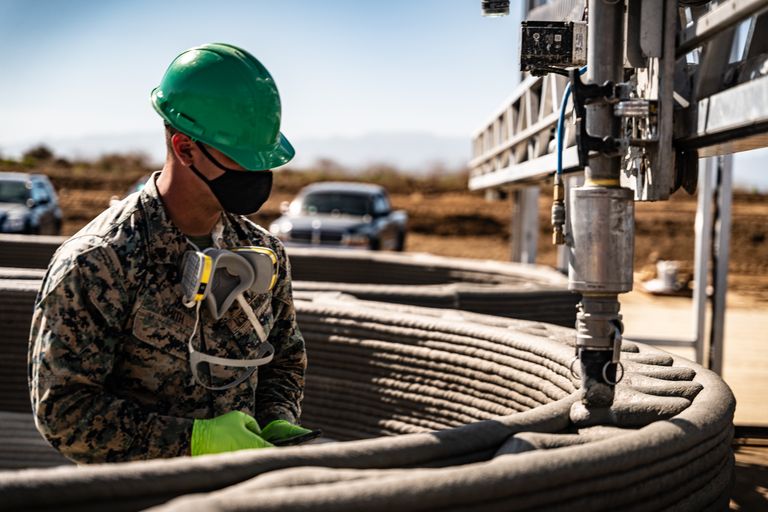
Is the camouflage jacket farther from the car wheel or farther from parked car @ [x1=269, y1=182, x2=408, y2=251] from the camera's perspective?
the car wheel

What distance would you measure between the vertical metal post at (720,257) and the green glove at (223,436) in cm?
563

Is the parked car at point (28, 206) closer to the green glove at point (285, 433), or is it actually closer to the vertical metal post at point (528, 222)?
the vertical metal post at point (528, 222)

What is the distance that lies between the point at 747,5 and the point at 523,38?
0.89 metres

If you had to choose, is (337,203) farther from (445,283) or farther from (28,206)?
(445,283)

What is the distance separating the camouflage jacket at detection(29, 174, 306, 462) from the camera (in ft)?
8.03

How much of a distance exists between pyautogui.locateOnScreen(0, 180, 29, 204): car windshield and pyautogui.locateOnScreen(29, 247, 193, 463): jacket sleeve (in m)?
15.9

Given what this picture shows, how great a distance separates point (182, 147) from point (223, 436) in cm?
80

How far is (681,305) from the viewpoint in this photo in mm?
16594

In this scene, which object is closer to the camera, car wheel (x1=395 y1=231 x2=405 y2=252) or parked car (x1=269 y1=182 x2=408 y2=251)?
parked car (x1=269 y1=182 x2=408 y2=251)

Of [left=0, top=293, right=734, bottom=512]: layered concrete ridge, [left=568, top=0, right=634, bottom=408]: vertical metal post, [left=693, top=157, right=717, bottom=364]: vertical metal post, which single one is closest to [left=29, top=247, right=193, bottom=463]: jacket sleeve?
[left=0, top=293, right=734, bottom=512]: layered concrete ridge

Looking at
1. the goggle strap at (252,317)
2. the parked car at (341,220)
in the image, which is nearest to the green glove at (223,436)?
the goggle strap at (252,317)

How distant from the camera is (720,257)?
7.50 m

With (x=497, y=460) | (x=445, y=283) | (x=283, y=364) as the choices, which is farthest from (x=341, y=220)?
(x=497, y=460)

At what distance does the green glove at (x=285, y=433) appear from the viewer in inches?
109
